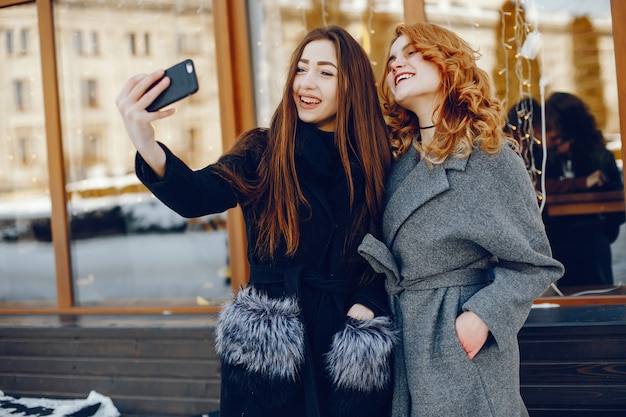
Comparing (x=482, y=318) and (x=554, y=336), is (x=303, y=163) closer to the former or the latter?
(x=482, y=318)

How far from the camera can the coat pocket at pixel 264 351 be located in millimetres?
1783

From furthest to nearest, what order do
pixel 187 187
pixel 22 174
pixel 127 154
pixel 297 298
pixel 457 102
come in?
1. pixel 22 174
2. pixel 127 154
3. pixel 457 102
4. pixel 297 298
5. pixel 187 187

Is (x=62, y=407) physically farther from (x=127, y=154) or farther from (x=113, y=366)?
(x=127, y=154)

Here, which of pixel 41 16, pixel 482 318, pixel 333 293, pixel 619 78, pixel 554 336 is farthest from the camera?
pixel 41 16

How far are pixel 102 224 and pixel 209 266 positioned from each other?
978 mm

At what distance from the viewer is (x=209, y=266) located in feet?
15.1

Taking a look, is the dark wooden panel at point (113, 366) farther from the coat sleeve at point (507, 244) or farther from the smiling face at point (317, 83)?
the coat sleeve at point (507, 244)

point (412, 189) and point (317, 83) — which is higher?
point (317, 83)

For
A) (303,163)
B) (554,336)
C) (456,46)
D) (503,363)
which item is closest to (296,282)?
(303,163)

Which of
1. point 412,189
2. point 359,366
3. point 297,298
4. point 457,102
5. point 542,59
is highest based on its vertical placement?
point 542,59

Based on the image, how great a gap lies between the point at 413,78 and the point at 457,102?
16 cm

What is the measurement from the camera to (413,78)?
1.98 meters

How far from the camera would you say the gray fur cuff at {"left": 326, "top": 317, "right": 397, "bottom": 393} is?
1.77 metres

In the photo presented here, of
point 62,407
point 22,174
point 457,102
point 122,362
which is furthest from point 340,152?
point 22,174
